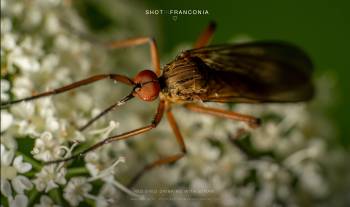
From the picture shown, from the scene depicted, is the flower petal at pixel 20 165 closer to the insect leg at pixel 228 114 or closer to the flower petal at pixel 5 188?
the flower petal at pixel 5 188

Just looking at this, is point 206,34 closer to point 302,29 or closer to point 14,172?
point 302,29

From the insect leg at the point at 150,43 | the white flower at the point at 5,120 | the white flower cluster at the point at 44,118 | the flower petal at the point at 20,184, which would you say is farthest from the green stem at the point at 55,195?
the insect leg at the point at 150,43

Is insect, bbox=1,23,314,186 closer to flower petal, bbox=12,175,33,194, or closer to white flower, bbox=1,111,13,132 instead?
white flower, bbox=1,111,13,132

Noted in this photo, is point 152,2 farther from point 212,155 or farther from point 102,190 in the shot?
point 102,190

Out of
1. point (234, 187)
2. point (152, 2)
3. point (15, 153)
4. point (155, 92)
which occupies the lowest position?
point (234, 187)

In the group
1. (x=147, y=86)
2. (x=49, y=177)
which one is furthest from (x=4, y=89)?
(x=147, y=86)

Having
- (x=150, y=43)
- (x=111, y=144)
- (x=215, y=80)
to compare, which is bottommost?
(x=111, y=144)

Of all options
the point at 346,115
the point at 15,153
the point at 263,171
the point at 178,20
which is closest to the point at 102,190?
the point at 15,153
